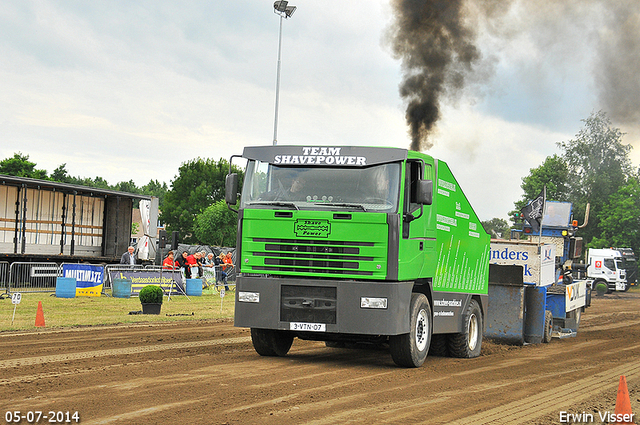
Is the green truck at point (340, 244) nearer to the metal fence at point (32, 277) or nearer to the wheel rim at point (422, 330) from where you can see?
the wheel rim at point (422, 330)

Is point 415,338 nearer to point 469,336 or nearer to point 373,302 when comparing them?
point 373,302

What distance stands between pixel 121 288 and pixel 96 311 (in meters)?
5.22

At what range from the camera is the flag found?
16.6 m

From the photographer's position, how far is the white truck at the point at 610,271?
4559 centimetres

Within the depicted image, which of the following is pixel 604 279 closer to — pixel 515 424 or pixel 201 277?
pixel 201 277

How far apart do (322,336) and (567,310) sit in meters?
8.46

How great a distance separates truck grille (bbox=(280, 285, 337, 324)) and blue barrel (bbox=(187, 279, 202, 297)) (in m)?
16.8

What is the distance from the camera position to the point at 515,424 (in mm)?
6617

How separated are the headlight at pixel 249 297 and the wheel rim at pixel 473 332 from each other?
443cm

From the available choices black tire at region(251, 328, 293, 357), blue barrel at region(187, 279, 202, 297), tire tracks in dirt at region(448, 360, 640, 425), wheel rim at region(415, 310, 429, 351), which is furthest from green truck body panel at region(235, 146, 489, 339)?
blue barrel at region(187, 279, 202, 297)

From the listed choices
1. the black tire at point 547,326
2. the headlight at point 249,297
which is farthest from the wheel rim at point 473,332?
the headlight at point 249,297

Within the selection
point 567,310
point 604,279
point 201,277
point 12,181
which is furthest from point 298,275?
point 604,279

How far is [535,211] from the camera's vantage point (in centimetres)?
1725

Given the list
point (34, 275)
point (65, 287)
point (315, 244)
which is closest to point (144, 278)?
point (65, 287)
